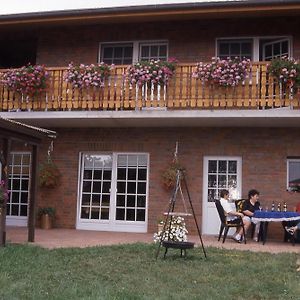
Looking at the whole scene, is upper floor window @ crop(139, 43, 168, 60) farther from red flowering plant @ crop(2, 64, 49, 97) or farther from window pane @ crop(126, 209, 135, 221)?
window pane @ crop(126, 209, 135, 221)

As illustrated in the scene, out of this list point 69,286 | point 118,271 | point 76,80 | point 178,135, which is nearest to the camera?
point 69,286

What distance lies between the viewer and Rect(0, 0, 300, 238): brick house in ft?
38.1

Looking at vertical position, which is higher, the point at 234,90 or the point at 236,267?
the point at 234,90

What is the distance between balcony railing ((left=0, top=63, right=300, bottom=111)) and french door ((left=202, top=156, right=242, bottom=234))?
1772 mm

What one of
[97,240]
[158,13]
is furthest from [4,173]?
[158,13]

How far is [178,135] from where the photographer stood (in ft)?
42.2

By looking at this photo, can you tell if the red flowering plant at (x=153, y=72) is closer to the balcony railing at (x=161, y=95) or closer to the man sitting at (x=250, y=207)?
the balcony railing at (x=161, y=95)

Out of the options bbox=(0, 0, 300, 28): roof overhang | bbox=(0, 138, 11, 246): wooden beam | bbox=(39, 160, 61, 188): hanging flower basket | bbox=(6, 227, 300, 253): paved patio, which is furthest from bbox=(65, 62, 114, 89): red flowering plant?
bbox=(6, 227, 300, 253): paved patio

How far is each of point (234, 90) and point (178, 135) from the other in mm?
2226

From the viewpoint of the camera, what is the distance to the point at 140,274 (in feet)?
23.2

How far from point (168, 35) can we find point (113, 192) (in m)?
4.61

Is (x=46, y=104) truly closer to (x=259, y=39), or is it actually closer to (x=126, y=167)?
(x=126, y=167)

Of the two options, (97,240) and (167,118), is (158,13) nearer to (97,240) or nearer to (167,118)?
(167,118)

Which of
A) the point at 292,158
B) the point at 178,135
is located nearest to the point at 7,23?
the point at 178,135
